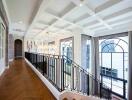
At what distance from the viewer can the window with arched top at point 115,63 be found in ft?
16.4

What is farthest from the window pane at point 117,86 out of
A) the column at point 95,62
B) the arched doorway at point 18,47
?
the arched doorway at point 18,47

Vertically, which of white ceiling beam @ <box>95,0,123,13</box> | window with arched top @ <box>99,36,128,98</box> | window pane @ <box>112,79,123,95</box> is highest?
white ceiling beam @ <box>95,0,123,13</box>

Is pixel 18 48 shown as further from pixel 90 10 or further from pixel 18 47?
pixel 90 10

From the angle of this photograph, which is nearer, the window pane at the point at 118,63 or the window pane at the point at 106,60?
the window pane at the point at 118,63

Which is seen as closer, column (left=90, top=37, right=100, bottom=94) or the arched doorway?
column (left=90, top=37, right=100, bottom=94)

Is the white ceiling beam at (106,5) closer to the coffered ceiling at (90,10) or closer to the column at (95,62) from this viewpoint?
the coffered ceiling at (90,10)

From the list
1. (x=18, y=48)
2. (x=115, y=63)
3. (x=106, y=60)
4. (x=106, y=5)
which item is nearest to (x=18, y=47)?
(x=18, y=48)

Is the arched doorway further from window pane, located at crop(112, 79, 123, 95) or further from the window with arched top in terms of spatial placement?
window pane, located at crop(112, 79, 123, 95)

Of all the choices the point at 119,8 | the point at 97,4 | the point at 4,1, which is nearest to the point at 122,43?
the point at 119,8

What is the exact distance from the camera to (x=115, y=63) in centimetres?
551

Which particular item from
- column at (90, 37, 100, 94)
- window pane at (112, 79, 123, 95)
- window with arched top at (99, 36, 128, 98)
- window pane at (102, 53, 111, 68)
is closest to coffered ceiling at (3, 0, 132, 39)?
window with arched top at (99, 36, 128, 98)

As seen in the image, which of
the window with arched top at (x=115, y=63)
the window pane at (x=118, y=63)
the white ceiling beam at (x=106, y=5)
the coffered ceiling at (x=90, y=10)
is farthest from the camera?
the window pane at (x=118, y=63)

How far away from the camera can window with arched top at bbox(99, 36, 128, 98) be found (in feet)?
16.4

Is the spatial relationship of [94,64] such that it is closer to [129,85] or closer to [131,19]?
[129,85]
